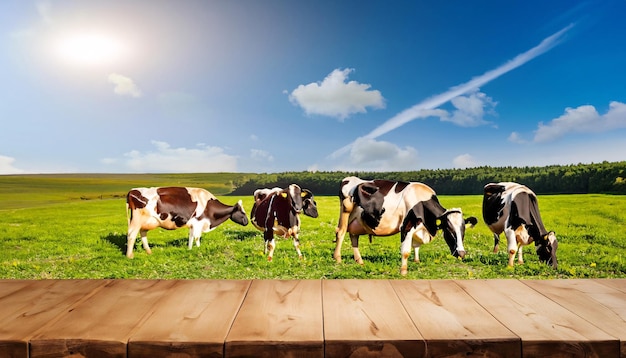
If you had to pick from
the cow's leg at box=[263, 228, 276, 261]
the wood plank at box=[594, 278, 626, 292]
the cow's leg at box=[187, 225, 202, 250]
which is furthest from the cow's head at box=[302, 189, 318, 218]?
the wood plank at box=[594, 278, 626, 292]

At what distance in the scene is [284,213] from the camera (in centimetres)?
479

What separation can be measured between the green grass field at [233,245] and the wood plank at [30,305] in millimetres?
2614

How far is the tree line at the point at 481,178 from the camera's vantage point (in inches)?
226

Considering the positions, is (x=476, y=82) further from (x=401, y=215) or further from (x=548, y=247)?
(x=401, y=215)

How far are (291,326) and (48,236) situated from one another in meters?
5.04

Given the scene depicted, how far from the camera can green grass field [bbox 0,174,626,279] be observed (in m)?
4.72

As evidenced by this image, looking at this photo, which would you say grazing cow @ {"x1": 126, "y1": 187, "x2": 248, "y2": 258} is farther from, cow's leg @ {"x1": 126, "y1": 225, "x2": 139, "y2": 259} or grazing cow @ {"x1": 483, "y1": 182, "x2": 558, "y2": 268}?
grazing cow @ {"x1": 483, "y1": 182, "x2": 558, "y2": 268}

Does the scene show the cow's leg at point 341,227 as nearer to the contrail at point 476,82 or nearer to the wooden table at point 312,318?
the contrail at point 476,82

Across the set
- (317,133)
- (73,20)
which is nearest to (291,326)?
(317,133)

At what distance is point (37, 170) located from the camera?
6.11 meters

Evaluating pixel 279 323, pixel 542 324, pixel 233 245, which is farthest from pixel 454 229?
pixel 279 323

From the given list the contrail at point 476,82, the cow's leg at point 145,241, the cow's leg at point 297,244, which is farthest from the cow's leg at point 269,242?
the contrail at point 476,82

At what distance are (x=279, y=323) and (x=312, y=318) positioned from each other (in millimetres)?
122

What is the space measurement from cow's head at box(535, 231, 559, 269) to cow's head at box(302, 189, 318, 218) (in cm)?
215
